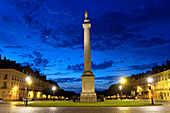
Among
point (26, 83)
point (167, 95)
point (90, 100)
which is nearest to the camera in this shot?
point (90, 100)

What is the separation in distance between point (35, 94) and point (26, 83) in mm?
15898

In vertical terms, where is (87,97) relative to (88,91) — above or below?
below

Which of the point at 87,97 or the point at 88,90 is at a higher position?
the point at 88,90

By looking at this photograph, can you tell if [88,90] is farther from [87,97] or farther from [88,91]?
[87,97]

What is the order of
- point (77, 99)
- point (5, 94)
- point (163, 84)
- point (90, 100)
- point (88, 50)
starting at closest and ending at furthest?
point (90, 100), point (88, 50), point (77, 99), point (5, 94), point (163, 84)

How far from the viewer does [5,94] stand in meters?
74.2

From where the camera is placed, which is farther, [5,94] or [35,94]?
→ [35,94]

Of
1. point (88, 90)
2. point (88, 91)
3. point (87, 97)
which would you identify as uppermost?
point (88, 90)

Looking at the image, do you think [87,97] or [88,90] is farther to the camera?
[88,90]

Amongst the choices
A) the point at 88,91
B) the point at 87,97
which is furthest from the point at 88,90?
the point at 87,97

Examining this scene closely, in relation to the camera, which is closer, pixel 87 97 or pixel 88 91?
pixel 87 97

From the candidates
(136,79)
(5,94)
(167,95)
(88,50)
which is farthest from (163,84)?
(5,94)

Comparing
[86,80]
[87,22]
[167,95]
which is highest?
[87,22]

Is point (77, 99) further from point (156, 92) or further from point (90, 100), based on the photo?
point (156, 92)
